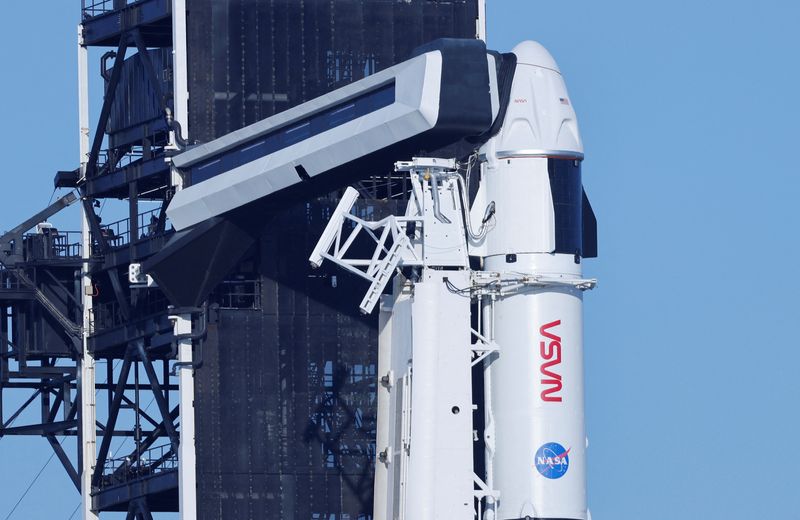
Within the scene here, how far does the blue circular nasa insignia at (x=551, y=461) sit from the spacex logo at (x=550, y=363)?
123cm

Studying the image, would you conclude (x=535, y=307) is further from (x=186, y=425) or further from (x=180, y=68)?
(x=180, y=68)

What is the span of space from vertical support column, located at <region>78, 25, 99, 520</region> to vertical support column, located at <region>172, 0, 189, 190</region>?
268 inches

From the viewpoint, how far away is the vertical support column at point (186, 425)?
80.6 metres

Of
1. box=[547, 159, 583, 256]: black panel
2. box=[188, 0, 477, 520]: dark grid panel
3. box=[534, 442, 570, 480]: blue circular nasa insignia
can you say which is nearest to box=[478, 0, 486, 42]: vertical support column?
box=[188, 0, 477, 520]: dark grid panel

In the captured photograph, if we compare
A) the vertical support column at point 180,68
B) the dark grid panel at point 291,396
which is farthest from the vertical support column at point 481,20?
the vertical support column at point 180,68

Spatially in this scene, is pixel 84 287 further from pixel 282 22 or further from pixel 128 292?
pixel 282 22

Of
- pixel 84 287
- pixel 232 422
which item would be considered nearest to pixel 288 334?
pixel 232 422

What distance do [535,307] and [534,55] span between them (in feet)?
22.7

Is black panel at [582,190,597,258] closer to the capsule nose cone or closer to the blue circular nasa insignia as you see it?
the capsule nose cone

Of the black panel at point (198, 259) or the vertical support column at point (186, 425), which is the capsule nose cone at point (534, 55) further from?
the vertical support column at point (186, 425)

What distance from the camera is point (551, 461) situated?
235ft

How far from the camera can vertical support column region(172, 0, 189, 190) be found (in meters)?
82.1

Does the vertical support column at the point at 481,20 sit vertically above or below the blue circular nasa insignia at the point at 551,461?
above

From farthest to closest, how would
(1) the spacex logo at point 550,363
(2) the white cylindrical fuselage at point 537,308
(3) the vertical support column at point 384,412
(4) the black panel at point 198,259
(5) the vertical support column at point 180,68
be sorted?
1. (5) the vertical support column at point 180,68
2. (4) the black panel at point 198,259
3. (3) the vertical support column at point 384,412
4. (1) the spacex logo at point 550,363
5. (2) the white cylindrical fuselage at point 537,308
